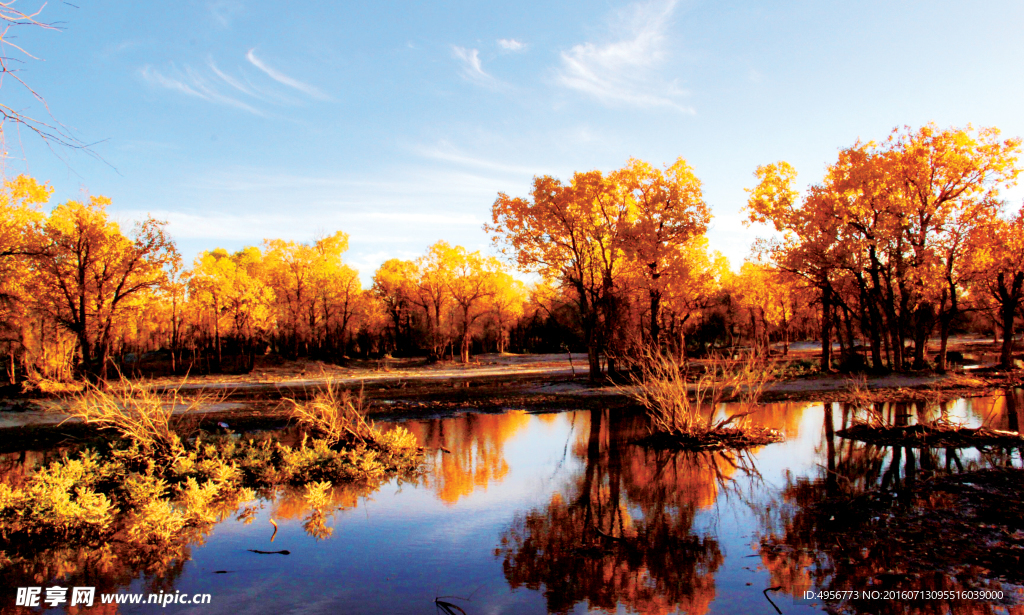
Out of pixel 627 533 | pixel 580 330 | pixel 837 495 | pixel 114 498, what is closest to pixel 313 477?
pixel 114 498

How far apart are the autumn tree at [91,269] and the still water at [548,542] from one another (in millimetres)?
26240

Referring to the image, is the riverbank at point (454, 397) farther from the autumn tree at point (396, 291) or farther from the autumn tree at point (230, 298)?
the autumn tree at point (396, 291)

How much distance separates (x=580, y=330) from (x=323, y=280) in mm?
24910

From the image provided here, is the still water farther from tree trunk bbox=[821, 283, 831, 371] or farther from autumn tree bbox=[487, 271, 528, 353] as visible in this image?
autumn tree bbox=[487, 271, 528, 353]

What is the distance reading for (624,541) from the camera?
7410 mm

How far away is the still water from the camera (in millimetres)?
6004

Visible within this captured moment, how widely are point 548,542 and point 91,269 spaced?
32.8m

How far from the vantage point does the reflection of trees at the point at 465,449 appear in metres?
11.0

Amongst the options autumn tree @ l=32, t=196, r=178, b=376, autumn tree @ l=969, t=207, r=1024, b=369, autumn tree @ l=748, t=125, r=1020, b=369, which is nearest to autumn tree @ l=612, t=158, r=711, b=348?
autumn tree @ l=748, t=125, r=1020, b=369

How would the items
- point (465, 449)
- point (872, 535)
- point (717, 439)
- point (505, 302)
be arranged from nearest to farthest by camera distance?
point (872, 535)
point (717, 439)
point (465, 449)
point (505, 302)

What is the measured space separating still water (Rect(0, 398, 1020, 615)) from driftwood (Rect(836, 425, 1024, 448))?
0.75m

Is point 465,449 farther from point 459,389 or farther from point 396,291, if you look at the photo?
point 396,291

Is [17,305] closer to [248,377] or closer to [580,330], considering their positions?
[248,377]

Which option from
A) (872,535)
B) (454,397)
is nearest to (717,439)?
(872,535)
